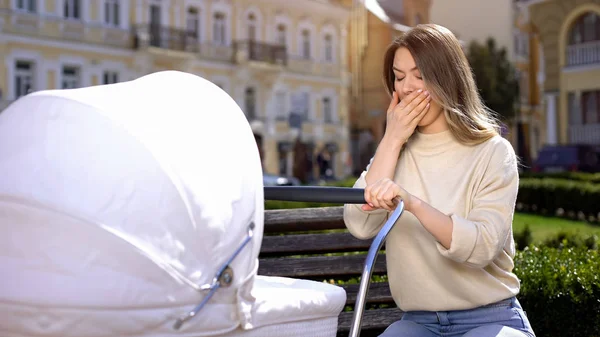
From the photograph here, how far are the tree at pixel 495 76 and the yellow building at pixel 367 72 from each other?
4555 millimetres

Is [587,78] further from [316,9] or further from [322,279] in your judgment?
[322,279]

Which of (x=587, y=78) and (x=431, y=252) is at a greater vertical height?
(x=587, y=78)

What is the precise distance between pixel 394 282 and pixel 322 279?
3.94 feet

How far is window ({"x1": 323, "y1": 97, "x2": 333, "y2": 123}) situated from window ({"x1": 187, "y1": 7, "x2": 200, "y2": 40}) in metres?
10.2

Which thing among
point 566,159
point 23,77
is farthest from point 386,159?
point 23,77

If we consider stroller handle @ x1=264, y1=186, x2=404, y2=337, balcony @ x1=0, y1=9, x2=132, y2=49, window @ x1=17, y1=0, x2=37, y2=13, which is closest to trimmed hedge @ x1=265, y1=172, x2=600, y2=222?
stroller handle @ x1=264, y1=186, x2=404, y2=337

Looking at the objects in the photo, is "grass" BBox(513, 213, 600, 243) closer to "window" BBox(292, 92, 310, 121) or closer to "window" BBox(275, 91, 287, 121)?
"window" BBox(275, 91, 287, 121)

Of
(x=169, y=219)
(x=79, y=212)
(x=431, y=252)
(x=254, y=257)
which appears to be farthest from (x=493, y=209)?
(x=79, y=212)

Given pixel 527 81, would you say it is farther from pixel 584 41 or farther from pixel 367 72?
pixel 584 41

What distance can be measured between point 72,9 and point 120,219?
34373 mm

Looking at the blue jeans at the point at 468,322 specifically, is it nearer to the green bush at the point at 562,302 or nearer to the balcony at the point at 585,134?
the green bush at the point at 562,302

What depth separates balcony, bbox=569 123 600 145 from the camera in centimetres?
4172

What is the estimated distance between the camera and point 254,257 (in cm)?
236

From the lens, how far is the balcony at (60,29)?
32.5 m
